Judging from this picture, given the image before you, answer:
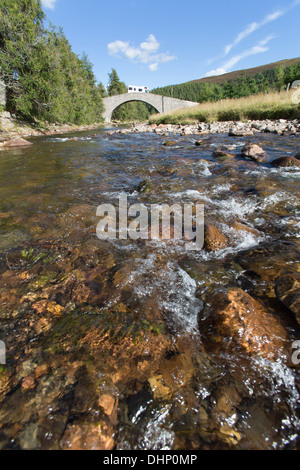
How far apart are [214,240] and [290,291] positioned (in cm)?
93

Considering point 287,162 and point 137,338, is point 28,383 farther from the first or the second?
point 287,162

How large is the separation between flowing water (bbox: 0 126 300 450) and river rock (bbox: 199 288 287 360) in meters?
0.03

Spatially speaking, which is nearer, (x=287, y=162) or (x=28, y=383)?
(x=28, y=383)

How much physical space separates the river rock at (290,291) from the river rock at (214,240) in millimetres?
705

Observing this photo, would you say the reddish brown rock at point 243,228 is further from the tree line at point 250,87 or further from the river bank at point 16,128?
the tree line at point 250,87

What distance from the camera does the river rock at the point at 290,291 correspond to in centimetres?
144

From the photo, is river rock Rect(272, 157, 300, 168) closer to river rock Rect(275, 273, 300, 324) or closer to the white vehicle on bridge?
river rock Rect(275, 273, 300, 324)

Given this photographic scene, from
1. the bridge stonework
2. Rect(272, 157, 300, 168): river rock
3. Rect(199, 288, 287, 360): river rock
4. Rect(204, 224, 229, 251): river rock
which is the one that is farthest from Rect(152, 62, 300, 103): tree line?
Rect(199, 288, 287, 360): river rock

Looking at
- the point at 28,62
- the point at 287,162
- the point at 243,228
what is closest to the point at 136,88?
the point at 28,62

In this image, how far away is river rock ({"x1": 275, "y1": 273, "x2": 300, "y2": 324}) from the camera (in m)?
1.44

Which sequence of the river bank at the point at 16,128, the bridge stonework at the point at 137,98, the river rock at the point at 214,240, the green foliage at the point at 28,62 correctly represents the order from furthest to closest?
the bridge stonework at the point at 137,98
the green foliage at the point at 28,62
the river bank at the point at 16,128
the river rock at the point at 214,240

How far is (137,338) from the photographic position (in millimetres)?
1366

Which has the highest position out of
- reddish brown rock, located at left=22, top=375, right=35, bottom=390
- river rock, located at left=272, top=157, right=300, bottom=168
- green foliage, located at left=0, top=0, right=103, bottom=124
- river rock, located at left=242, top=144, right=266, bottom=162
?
green foliage, located at left=0, top=0, right=103, bottom=124

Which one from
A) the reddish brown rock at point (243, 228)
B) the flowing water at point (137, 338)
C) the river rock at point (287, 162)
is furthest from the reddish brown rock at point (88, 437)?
the river rock at point (287, 162)
